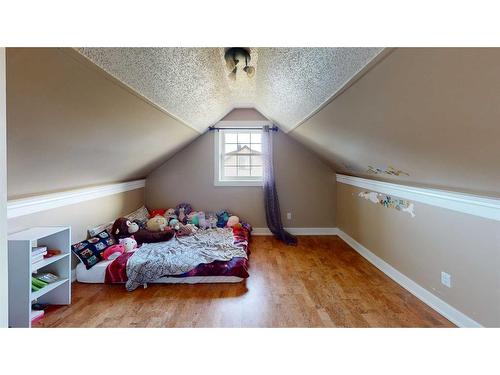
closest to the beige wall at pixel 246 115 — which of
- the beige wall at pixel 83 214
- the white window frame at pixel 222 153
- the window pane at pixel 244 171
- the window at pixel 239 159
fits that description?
the white window frame at pixel 222 153

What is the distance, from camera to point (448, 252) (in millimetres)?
2105

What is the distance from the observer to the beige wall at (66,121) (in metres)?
1.12

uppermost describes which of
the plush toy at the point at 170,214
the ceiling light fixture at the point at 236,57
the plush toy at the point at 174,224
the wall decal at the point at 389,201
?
the ceiling light fixture at the point at 236,57

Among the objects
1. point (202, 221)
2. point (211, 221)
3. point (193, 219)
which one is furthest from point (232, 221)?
point (193, 219)

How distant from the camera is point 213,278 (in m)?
2.81

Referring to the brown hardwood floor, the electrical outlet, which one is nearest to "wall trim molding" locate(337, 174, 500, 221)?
the electrical outlet

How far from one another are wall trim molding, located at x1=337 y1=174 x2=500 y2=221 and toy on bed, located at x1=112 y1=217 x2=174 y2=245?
2.81 meters

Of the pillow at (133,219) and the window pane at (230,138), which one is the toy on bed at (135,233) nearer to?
the pillow at (133,219)

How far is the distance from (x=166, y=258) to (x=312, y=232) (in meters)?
2.71

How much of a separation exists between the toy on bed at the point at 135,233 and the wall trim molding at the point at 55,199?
0.43 m

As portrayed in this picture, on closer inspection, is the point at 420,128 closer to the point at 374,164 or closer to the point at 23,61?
the point at 374,164

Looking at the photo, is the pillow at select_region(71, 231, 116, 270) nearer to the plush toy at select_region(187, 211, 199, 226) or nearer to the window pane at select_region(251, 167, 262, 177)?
the plush toy at select_region(187, 211, 199, 226)

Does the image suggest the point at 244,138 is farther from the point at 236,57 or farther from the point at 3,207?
the point at 3,207
